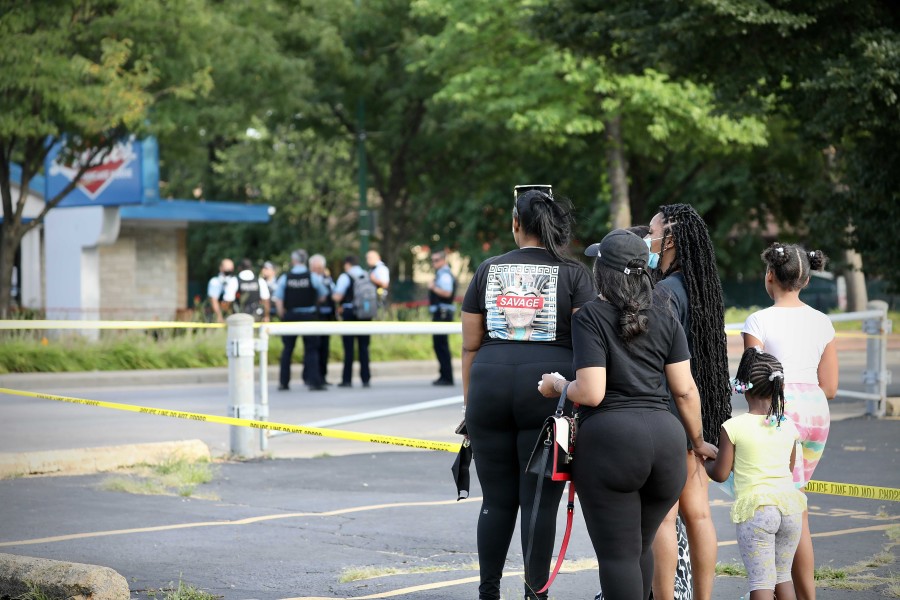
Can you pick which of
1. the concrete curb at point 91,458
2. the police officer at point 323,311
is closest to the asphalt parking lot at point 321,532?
the concrete curb at point 91,458

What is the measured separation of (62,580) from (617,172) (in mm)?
29434

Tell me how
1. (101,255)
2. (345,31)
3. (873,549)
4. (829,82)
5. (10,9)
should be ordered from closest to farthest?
Answer: (873,549) < (829,82) < (10,9) < (101,255) < (345,31)

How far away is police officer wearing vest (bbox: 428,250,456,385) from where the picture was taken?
61.3 feet

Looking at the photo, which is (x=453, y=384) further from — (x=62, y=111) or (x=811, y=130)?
(x=62, y=111)

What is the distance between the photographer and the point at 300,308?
60.2 ft

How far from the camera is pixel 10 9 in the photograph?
2045 cm

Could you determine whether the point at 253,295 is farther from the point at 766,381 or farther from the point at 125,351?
the point at 766,381

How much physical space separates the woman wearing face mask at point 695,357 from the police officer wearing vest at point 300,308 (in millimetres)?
12921

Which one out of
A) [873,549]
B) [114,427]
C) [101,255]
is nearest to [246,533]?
[873,549]

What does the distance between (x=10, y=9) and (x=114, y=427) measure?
9.69 meters

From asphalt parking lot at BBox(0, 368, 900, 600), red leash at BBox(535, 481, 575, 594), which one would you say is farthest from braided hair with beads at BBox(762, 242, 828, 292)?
asphalt parking lot at BBox(0, 368, 900, 600)

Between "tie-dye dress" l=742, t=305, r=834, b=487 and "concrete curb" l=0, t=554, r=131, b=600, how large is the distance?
9.37ft

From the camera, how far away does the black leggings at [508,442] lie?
204 inches

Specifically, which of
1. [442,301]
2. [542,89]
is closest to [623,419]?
[442,301]
